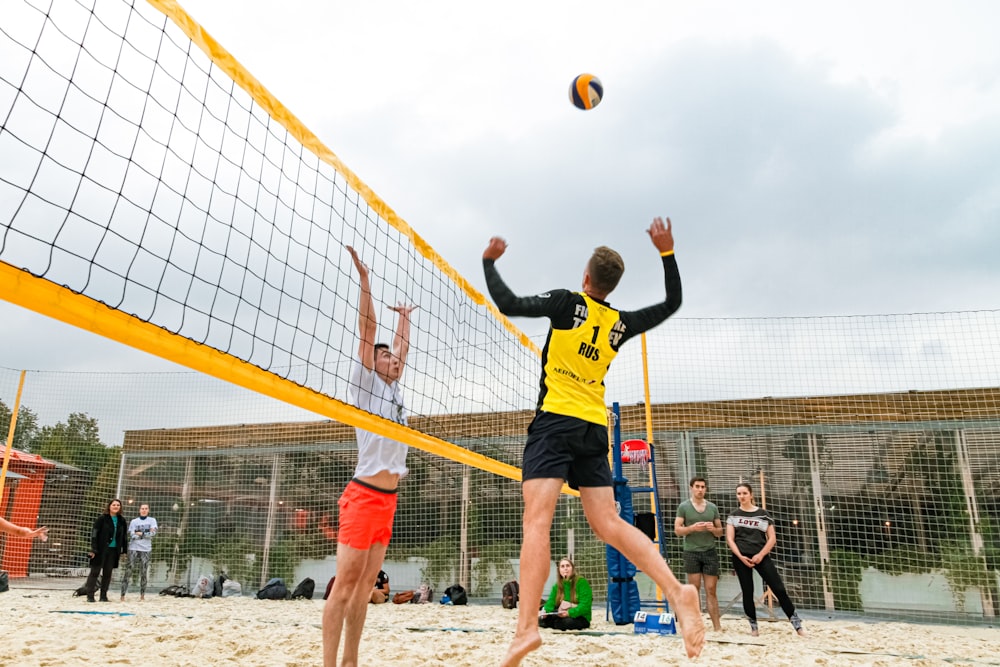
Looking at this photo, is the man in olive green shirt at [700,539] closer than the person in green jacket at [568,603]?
No

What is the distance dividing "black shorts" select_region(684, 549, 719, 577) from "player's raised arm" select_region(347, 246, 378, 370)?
399cm

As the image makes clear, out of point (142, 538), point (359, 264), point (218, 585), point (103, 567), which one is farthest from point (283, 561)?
point (359, 264)

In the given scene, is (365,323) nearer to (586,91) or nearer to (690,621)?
(690,621)

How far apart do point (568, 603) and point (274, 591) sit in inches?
187

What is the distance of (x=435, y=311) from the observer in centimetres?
443

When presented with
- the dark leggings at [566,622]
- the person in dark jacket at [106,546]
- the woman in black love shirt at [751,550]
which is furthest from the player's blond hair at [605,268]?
the person in dark jacket at [106,546]

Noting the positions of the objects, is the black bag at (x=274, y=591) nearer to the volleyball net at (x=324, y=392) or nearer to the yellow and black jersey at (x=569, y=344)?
the volleyball net at (x=324, y=392)

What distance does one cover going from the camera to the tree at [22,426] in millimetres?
10352

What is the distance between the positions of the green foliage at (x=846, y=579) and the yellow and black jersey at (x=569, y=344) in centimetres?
612

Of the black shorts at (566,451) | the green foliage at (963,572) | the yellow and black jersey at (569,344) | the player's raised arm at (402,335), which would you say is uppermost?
the player's raised arm at (402,335)

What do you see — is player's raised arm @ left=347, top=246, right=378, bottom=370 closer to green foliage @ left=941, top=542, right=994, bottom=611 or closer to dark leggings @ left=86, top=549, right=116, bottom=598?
green foliage @ left=941, top=542, right=994, bottom=611

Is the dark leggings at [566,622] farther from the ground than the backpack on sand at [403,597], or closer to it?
farther from the ground

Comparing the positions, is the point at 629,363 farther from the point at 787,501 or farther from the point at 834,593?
the point at 834,593

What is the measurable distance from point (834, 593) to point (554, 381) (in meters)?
6.36
